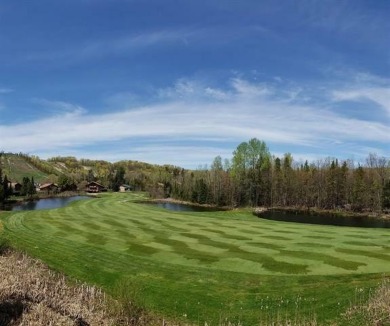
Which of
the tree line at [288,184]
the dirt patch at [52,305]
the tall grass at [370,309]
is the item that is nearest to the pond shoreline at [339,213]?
the tree line at [288,184]

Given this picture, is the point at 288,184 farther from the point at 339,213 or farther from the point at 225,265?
the point at 225,265

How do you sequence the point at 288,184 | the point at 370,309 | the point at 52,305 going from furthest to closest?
the point at 288,184 → the point at 370,309 → the point at 52,305

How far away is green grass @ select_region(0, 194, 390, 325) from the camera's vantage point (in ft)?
62.2

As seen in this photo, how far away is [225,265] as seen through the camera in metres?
25.6

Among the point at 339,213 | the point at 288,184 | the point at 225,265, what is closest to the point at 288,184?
the point at 288,184

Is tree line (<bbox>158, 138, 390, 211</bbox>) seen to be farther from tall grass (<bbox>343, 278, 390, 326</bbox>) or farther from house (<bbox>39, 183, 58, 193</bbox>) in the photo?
tall grass (<bbox>343, 278, 390, 326</bbox>)

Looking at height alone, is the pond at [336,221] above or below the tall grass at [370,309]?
below

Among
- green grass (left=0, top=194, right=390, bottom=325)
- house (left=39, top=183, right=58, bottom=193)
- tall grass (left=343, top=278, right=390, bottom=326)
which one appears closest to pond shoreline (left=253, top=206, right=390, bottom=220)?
green grass (left=0, top=194, right=390, bottom=325)

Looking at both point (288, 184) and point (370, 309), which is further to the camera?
point (288, 184)

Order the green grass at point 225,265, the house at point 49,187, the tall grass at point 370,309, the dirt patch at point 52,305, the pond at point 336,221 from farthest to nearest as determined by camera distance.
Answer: the house at point 49,187 → the pond at point 336,221 → the green grass at point 225,265 → the tall grass at point 370,309 → the dirt patch at point 52,305

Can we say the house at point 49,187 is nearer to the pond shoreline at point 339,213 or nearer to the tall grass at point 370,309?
the pond shoreline at point 339,213

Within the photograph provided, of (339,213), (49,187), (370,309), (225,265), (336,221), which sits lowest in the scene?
(336,221)

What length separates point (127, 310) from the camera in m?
16.3

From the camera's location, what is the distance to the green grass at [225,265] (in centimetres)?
1895
